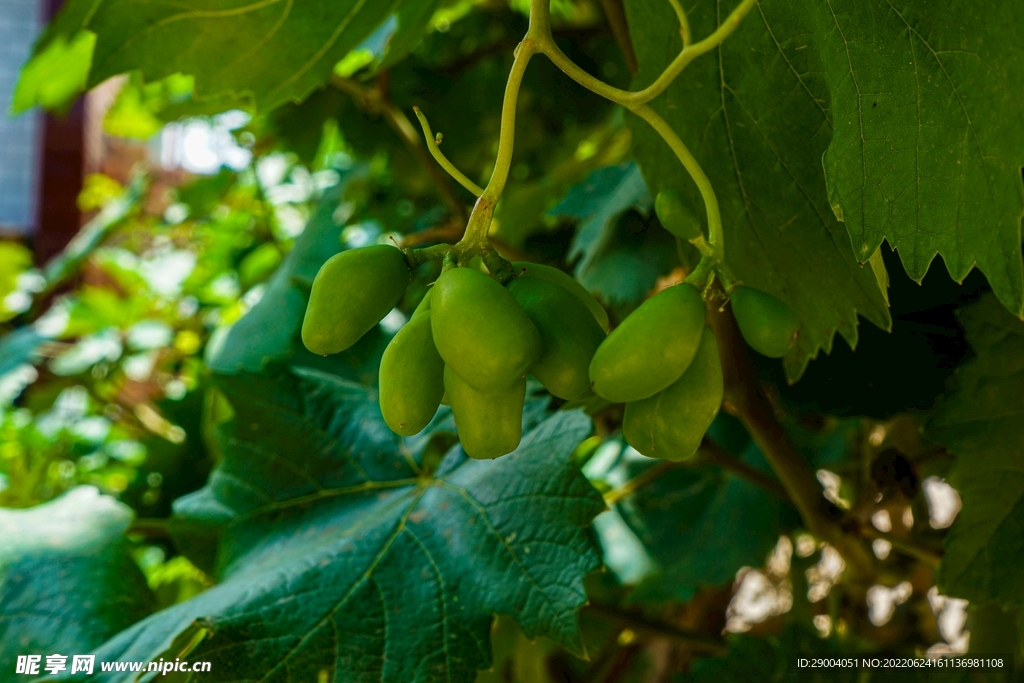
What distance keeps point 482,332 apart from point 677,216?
0.51 feet

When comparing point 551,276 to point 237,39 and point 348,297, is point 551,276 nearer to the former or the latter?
point 348,297

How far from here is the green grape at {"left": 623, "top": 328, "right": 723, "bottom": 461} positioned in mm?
450

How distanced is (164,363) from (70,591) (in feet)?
3.92

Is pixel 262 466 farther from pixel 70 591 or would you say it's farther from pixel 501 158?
pixel 501 158

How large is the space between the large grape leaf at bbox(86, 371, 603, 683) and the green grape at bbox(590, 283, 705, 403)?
28 centimetres

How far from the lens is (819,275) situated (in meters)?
0.61

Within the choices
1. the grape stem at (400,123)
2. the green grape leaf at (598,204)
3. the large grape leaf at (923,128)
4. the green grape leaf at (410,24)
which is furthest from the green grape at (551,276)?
the grape stem at (400,123)

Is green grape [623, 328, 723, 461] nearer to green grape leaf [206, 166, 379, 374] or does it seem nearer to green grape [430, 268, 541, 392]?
green grape [430, 268, 541, 392]

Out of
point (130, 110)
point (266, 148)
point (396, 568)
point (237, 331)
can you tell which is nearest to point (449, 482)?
point (396, 568)

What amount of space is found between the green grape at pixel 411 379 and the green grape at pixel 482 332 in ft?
0.11

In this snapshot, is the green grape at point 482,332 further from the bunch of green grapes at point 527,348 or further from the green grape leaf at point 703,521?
the green grape leaf at point 703,521

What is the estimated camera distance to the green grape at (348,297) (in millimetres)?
448

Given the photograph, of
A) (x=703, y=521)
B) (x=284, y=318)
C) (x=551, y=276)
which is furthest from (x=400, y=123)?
(x=551, y=276)

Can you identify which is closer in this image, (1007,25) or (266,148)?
(1007,25)
